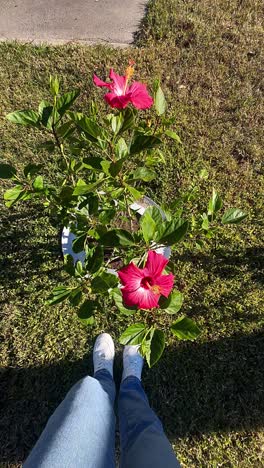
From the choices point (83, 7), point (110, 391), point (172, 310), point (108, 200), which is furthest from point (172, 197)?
point (83, 7)

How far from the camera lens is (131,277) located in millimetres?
1023

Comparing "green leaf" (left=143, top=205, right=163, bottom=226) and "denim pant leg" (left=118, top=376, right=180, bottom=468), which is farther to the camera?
"denim pant leg" (left=118, top=376, right=180, bottom=468)

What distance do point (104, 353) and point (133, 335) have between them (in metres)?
0.87

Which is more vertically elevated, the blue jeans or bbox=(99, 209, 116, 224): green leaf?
bbox=(99, 209, 116, 224): green leaf

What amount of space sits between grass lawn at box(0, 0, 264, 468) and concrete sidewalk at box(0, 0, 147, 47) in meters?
0.17

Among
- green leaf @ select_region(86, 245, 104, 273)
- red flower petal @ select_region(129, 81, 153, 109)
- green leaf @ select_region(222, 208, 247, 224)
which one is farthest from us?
green leaf @ select_region(222, 208, 247, 224)

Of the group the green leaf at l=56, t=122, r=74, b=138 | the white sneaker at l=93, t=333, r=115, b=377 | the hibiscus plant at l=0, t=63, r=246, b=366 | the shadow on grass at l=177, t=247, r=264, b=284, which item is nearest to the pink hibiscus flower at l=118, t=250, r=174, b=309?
the hibiscus plant at l=0, t=63, r=246, b=366

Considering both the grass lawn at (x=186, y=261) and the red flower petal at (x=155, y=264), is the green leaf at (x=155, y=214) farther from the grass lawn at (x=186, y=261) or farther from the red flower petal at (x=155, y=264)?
the grass lawn at (x=186, y=261)

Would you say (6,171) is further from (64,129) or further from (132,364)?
(132,364)

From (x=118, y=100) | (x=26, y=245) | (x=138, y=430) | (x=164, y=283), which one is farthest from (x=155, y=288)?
(x=26, y=245)

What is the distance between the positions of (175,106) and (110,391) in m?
1.89

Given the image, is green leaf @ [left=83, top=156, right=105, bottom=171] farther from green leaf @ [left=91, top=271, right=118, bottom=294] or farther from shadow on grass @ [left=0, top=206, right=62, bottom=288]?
shadow on grass @ [left=0, top=206, right=62, bottom=288]

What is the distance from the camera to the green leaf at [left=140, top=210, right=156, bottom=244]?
1090mm

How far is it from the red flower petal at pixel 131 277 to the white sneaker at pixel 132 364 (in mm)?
1120
